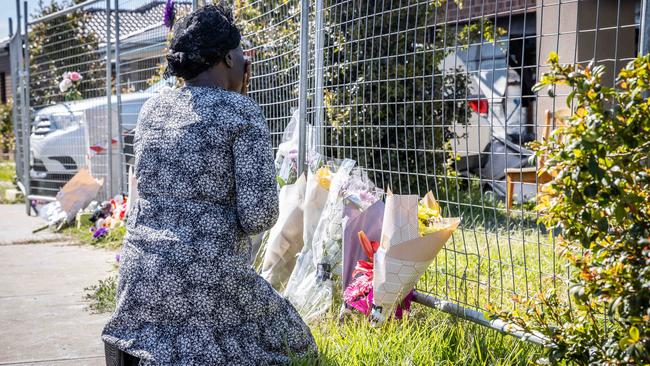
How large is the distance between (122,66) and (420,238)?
5.85 m

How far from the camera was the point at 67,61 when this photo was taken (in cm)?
966

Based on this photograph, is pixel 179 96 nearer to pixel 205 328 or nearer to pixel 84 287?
pixel 205 328

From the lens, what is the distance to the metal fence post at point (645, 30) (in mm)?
2422

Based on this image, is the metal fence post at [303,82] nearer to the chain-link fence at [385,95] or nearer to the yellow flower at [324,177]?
the chain-link fence at [385,95]

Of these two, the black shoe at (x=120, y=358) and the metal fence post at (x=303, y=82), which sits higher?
the metal fence post at (x=303, y=82)

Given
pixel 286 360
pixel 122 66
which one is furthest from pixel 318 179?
pixel 122 66

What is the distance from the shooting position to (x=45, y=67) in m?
10.3

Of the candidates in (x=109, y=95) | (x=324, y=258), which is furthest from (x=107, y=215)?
(x=324, y=258)

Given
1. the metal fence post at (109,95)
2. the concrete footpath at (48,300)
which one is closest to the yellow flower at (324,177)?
the concrete footpath at (48,300)

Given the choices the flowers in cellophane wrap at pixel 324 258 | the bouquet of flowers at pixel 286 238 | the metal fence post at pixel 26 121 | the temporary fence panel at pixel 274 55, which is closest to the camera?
the flowers in cellophane wrap at pixel 324 258

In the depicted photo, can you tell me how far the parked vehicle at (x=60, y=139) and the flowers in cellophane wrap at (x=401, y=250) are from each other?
5.86 metres

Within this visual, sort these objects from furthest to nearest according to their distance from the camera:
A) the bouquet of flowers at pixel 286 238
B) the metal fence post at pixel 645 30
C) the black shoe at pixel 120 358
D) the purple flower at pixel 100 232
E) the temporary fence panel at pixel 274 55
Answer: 1. the purple flower at pixel 100 232
2. the temporary fence panel at pixel 274 55
3. the bouquet of flowers at pixel 286 238
4. the black shoe at pixel 120 358
5. the metal fence post at pixel 645 30

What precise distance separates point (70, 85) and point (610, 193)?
8.14 metres

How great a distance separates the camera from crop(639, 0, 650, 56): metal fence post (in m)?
2.42
